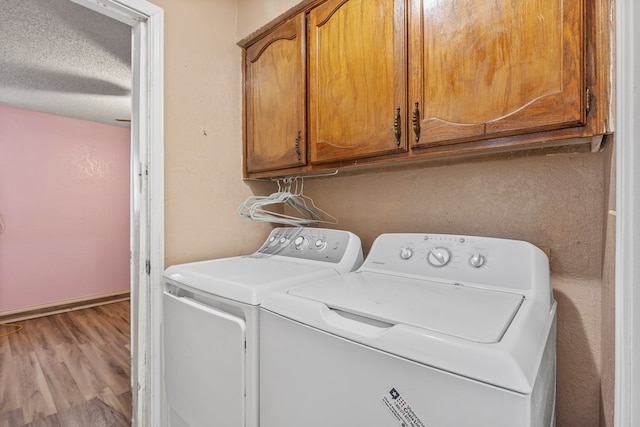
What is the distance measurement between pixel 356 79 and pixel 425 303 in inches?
34.4

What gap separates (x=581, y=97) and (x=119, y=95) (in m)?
3.63

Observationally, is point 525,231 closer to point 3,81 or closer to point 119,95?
point 119,95

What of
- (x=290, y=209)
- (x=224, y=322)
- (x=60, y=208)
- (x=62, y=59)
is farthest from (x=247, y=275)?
(x=60, y=208)

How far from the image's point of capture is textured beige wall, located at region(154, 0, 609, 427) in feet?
3.27

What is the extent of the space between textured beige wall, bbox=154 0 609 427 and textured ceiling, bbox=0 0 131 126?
2.89 feet

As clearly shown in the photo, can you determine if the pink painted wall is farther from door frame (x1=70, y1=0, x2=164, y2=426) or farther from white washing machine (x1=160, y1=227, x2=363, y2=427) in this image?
white washing machine (x1=160, y1=227, x2=363, y2=427)

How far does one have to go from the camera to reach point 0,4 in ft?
5.61

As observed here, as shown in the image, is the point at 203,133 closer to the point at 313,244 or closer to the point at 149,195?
the point at 149,195

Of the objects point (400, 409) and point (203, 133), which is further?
point (203, 133)

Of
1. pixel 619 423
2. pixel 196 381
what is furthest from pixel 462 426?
pixel 196 381

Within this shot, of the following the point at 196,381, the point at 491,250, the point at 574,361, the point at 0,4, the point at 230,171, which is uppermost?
the point at 0,4

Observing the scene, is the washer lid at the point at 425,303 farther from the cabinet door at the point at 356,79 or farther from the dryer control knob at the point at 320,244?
the cabinet door at the point at 356,79

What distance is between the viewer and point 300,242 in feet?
4.86

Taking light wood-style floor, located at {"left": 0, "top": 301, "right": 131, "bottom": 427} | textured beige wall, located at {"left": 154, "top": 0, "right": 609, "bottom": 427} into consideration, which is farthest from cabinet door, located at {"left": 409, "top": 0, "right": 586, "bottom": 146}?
light wood-style floor, located at {"left": 0, "top": 301, "right": 131, "bottom": 427}
